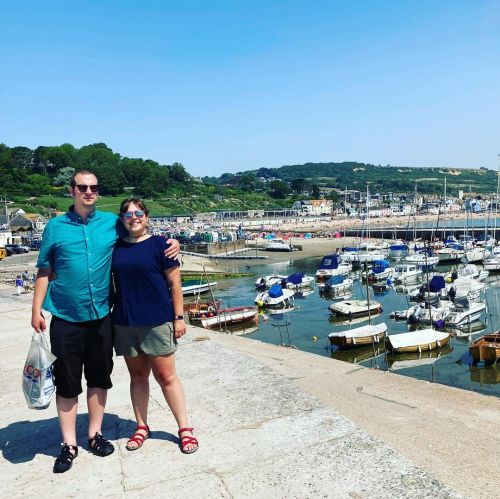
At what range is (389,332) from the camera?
1048 inches

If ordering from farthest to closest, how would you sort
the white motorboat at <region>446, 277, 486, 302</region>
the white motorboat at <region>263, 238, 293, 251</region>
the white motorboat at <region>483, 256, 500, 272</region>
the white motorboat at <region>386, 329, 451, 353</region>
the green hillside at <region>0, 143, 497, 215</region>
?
the green hillside at <region>0, 143, 497, 215</region> < the white motorboat at <region>263, 238, 293, 251</region> < the white motorboat at <region>483, 256, 500, 272</region> < the white motorboat at <region>446, 277, 486, 302</region> < the white motorboat at <region>386, 329, 451, 353</region>

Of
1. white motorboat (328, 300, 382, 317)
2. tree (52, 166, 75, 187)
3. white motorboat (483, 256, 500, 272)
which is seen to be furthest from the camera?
tree (52, 166, 75, 187)

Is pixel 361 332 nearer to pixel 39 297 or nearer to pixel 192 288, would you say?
pixel 192 288

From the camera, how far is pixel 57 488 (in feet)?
11.7

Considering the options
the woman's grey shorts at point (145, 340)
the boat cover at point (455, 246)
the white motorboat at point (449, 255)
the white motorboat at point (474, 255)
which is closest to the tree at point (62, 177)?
the boat cover at point (455, 246)

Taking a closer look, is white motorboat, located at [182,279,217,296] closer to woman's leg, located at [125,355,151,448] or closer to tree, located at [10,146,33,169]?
woman's leg, located at [125,355,151,448]

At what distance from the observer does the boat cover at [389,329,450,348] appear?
72.1ft

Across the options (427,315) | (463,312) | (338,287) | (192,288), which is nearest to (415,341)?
(427,315)

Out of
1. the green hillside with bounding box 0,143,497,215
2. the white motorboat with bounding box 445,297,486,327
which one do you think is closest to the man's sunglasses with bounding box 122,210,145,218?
the white motorboat with bounding box 445,297,486,327

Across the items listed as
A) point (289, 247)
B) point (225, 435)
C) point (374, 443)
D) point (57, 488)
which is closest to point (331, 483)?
point (374, 443)

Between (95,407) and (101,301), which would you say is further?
(95,407)

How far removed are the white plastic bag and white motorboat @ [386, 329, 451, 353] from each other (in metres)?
19.7

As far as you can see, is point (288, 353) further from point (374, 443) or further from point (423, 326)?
point (423, 326)

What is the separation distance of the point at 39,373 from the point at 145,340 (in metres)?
0.85
